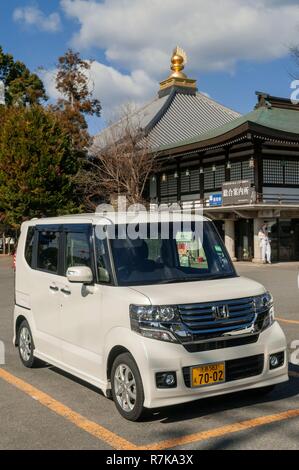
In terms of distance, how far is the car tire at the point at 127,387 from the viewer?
446 centimetres

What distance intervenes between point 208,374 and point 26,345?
10.0 feet

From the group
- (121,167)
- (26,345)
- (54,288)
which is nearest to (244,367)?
(54,288)

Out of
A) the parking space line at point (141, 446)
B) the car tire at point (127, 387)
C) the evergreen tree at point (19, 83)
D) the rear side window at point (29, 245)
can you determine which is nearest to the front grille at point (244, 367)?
the parking space line at point (141, 446)

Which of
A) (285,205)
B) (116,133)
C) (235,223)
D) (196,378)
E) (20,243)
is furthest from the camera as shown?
(116,133)

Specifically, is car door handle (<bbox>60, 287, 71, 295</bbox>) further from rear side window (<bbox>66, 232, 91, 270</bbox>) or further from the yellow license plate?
the yellow license plate

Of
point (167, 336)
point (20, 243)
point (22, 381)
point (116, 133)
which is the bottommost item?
point (22, 381)

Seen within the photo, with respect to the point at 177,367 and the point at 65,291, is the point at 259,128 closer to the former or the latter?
the point at 65,291

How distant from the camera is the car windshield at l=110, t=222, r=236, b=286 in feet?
16.8

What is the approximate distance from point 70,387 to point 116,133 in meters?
28.9

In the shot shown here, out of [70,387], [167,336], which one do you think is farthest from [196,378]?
[70,387]

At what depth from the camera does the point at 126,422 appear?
4.62 m

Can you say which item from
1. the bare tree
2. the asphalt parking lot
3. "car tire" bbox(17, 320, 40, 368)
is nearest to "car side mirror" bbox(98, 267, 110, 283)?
the asphalt parking lot
